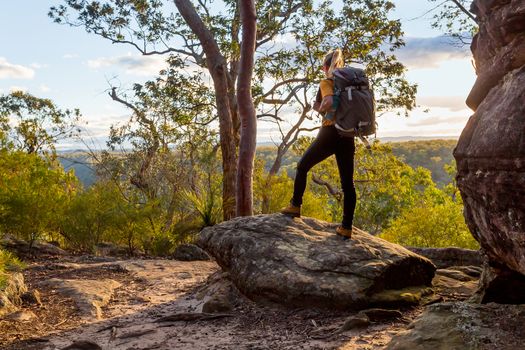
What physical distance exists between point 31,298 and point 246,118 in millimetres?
4564

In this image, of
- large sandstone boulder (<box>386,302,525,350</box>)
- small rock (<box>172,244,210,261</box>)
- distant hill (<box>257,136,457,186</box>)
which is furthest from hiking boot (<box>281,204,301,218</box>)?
distant hill (<box>257,136,457,186</box>)

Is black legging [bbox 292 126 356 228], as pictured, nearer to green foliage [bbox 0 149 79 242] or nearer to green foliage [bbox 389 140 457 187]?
green foliage [bbox 0 149 79 242]

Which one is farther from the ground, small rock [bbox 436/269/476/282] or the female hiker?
the female hiker

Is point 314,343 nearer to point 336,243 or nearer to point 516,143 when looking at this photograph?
point 336,243

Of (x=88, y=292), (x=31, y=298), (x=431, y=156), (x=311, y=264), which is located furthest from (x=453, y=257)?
(x=431, y=156)

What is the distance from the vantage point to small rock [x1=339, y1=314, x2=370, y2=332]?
12.9 ft

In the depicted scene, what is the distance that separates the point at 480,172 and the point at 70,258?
8100 millimetres

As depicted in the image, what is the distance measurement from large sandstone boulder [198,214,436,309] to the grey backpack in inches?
52.0

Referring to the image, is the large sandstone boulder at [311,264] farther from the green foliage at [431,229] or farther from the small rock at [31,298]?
the green foliage at [431,229]

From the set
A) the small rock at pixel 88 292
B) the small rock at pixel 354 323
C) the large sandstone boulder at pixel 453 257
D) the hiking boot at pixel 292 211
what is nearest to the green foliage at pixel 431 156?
the large sandstone boulder at pixel 453 257

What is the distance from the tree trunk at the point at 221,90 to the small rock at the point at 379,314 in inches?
234

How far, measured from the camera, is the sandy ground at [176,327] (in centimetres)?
387

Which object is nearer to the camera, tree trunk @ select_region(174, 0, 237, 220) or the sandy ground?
the sandy ground

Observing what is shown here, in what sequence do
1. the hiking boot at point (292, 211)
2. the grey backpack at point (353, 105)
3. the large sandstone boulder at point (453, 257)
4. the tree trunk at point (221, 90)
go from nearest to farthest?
the grey backpack at point (353, 105) < the hiking boot at point (292, 211) < the large sandstone boulder at point (453, 257) < the tree trunk at point (221, 90)
